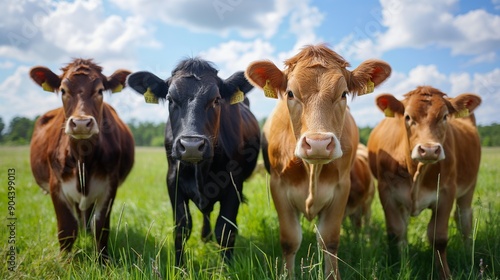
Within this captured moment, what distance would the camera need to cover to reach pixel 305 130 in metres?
3.33

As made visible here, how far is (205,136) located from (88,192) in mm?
1942

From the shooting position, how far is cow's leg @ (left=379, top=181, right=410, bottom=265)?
4.70 m

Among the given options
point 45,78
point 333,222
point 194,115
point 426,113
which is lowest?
point 333,222

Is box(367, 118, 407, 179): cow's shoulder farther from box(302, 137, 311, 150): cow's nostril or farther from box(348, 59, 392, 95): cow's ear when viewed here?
box(302, 137, 311, 150): cow's nostril

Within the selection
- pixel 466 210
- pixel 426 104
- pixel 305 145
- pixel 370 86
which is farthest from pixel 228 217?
pixel 466 210

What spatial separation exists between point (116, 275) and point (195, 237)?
2480 millimetres

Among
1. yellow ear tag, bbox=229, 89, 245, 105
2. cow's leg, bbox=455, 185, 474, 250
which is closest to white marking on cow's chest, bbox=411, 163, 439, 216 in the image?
cow's leg, bbox=455, 185, 474, 250

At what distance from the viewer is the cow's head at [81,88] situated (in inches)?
164

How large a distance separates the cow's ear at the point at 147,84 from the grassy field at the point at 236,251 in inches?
62.6

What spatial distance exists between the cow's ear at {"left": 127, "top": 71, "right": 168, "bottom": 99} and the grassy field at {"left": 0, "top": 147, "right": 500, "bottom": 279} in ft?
5.22

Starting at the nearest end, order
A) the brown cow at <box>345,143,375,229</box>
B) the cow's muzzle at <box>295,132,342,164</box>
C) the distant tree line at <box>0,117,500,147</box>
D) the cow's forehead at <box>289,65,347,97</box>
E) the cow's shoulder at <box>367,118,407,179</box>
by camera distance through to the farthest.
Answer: the cow's muzzle at <box>295,132,342,164</box>
the cow's forehead at <box>289,65,347,97</box>
the cow's shoulder at <box>367,118,407,179</box>
the brown cow at <box>345,143,375,229</box>
the distant tree line at <box>0,117,500,147</box>

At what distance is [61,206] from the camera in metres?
4.79

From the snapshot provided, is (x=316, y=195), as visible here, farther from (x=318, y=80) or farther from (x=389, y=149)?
(x=389, y=149)

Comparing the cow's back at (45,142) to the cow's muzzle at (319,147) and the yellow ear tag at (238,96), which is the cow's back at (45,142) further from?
the cow's muzzle at (319,147)
